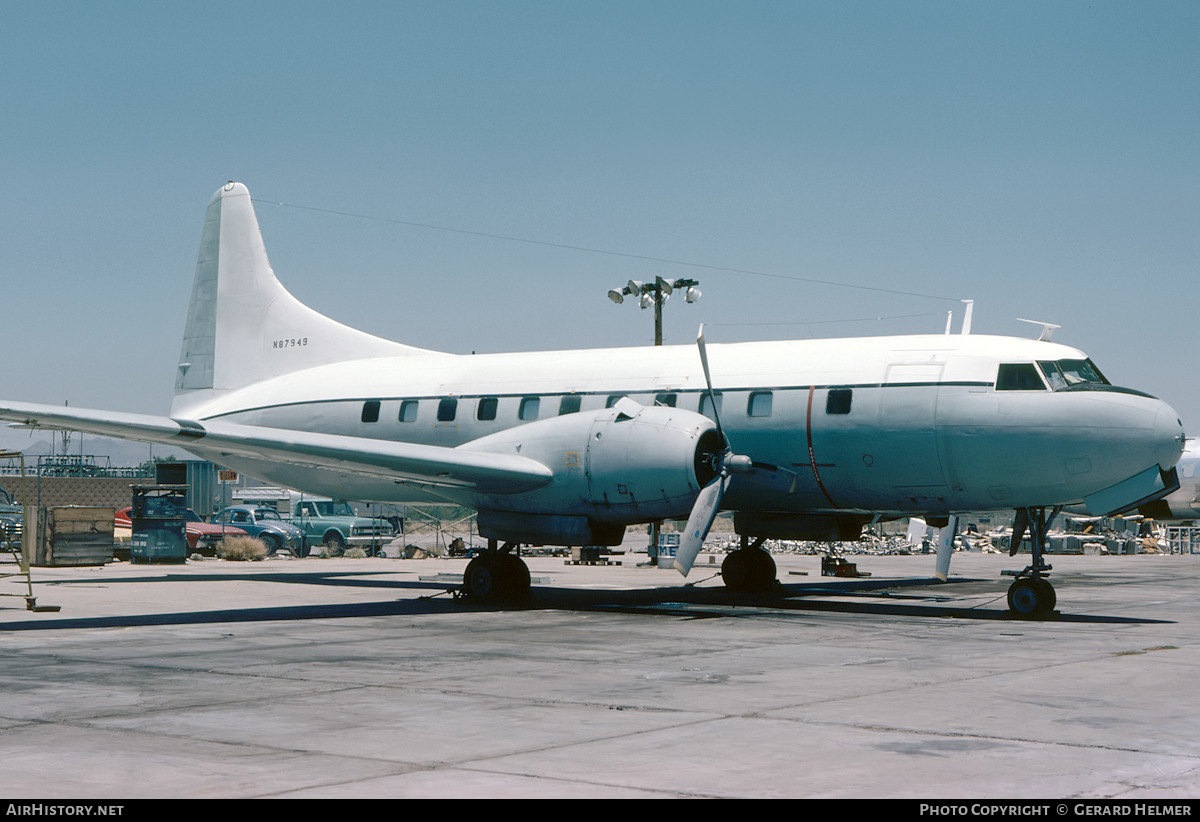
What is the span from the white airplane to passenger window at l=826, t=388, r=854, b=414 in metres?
0.02

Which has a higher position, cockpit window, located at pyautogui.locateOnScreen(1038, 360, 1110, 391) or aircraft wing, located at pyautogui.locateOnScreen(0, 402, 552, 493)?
cockpit window, located at pyautogui.locateOnScreen(1038, 360, 1110, 391)

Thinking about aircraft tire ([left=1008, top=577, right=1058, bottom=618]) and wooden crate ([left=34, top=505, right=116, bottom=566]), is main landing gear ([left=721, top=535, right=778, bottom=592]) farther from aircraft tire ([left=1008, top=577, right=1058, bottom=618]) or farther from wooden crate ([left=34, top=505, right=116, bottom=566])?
wooden crate ([left=34, top=505, right=116, bottom=566])

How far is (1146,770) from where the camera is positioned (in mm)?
7320

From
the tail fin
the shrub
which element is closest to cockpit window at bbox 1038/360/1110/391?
the tail fin

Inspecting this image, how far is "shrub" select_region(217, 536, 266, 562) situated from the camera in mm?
36656

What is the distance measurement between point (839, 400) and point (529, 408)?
577 cm

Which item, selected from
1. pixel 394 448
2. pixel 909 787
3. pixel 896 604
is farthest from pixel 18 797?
pixel 896 604

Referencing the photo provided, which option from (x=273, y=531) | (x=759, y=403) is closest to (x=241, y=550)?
(x=273, y=531)

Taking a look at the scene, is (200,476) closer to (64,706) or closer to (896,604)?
(896,604)

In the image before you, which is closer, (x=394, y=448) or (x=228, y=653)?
(x=228, y=653)

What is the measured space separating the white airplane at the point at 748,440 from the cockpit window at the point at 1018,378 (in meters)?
0.02

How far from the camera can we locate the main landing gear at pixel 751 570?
23641mm

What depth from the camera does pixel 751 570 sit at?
23.7 metres
